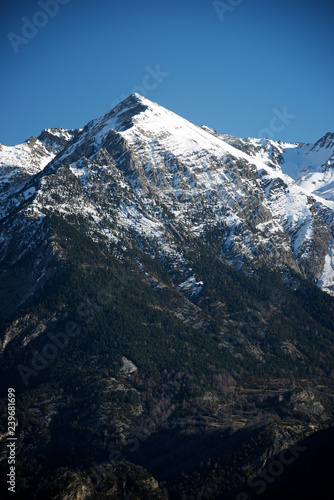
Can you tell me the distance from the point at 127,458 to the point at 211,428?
34.7 meters

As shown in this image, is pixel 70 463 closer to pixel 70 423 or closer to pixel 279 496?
pixel 70 423

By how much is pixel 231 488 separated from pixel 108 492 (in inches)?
1542

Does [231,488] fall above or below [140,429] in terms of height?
below

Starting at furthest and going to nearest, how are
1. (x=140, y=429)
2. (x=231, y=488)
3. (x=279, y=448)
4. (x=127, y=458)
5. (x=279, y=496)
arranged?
(x=140, y=429), (x=127, y=458), (x=279, y=448), (x=231, y=488), (x=279, y=496)

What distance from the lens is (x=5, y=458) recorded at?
17500 centimetres

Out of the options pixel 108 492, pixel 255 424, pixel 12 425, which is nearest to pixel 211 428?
pixel 255 424

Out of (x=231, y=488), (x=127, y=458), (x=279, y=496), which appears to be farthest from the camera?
Answer: (x=127, y=458)

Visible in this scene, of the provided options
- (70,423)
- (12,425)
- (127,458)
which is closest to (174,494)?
(127,458)

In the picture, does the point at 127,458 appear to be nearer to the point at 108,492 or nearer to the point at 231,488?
the point at 108,492

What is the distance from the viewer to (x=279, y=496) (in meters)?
Answer: 144

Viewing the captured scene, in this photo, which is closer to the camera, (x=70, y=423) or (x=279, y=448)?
(x=279, y=448)

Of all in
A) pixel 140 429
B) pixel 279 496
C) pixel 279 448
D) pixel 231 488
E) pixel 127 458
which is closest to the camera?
pixel 279 496

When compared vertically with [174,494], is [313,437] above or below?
above

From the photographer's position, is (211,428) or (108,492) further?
(211,428)
